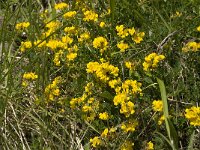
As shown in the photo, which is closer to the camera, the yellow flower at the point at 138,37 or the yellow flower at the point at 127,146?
the yellow flower at the point at 127,146

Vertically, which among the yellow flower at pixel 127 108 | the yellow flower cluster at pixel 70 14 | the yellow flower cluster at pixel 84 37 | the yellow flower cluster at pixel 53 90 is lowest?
the yellow flower at pixel 127 108

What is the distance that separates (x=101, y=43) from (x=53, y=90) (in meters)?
0.42

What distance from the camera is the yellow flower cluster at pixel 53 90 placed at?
2.83m

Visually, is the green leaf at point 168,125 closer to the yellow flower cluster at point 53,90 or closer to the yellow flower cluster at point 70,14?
the yellow flower cluster at point 53,90

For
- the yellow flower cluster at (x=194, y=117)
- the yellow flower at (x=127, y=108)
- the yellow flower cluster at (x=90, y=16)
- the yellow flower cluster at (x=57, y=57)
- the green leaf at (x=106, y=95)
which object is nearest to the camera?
the yellow flower cluster at (x=194, y=117)

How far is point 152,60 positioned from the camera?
111 inches

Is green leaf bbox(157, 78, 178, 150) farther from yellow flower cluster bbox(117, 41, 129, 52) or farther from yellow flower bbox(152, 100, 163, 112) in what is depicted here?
yellow flower cluster bbox(117, 41, 129, 52)

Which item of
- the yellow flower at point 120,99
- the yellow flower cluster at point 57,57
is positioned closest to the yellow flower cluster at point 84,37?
the yellow flower cluster at point 57,57

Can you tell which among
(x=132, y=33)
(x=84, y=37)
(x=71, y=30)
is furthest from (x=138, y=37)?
(x=71, y=30)

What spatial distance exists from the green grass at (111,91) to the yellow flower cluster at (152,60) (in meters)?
0.08

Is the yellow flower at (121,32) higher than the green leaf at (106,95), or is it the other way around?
the yellow flower at (121,32)

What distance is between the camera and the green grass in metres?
2.68

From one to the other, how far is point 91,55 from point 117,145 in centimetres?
74

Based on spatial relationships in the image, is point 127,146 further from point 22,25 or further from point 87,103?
point 22,25
